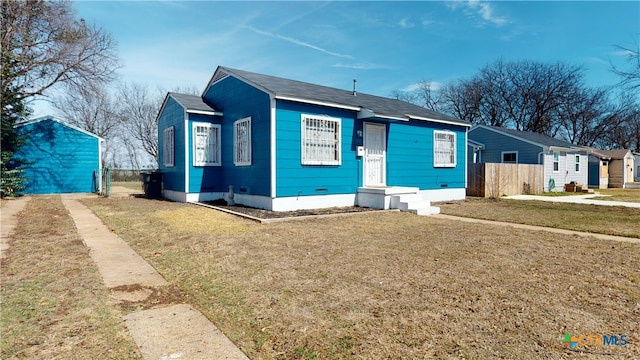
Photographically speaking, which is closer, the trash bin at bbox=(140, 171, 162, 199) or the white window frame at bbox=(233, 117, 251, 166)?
the white window frame at bbox=(233, 117, 251, 166)

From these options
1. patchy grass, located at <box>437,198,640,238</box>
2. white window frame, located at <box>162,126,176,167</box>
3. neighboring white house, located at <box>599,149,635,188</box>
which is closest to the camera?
patchy grass, located at <box>437,198,640,238</box>

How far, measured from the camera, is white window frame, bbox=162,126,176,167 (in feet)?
45.5

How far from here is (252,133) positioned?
10.8m

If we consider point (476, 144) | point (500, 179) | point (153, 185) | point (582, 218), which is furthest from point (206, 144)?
point (476, 144)

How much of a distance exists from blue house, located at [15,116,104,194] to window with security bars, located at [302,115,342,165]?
44.6 ft

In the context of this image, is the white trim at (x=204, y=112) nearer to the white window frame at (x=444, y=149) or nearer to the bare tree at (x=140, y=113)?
the white window frame at (x=444, y=149)

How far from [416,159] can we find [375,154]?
214 centimetres

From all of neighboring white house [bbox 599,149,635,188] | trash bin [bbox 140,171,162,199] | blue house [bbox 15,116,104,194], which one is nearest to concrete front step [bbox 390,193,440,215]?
trash bin [bbox 140,171,162,199]

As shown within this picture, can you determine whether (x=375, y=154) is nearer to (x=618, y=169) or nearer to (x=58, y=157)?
(x=58, y=157)

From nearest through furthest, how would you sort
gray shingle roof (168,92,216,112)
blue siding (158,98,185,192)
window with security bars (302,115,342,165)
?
window with security bars (302,115,342,165)
gray shingle roof (168,92,216,112)
blue siding (158,98,185,192)

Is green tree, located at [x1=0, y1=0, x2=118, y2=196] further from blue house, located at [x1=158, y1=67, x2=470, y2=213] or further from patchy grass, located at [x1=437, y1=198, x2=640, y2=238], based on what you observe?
patchy grass, located at [x1=437, y1=198, x2=640, y2=238]

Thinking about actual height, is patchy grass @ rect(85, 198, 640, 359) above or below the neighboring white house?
below

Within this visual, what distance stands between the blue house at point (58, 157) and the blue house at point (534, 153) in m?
23.0

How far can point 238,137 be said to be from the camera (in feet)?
38.6
